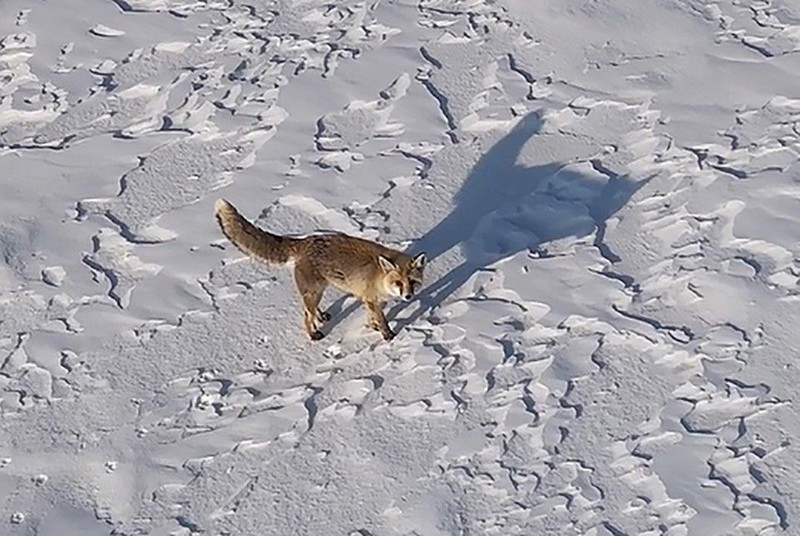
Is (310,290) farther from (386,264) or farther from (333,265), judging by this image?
(386,264)

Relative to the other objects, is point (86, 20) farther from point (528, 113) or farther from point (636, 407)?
point (636, 407)

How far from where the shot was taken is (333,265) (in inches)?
297

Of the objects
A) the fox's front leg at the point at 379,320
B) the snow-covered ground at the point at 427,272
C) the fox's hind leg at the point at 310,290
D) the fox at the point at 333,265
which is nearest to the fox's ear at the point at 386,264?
the fox at the point at 333,265

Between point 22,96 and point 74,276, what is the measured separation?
2059 mm

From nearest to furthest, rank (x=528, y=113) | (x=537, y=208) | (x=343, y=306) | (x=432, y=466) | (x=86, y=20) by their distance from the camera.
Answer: (x=432, y=466)
(x=343, y=306)
(x=537, y=208)
(x=528, y=113)
(x=86, y=20)

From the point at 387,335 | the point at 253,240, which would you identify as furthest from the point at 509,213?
the point at 253,240

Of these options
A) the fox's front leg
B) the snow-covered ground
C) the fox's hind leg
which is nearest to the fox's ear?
the fox's front leg

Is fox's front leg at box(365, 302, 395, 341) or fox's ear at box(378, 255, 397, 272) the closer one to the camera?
fox's ear at box(378, 255, 397, 272)

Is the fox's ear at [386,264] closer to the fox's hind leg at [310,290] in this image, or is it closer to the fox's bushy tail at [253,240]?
the fox's hind leg at [310,290]

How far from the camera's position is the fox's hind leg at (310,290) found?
24.9ft

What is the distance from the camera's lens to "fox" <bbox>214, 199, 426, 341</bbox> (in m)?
7.44

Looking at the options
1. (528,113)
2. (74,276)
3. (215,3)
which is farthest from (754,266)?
(215,3)

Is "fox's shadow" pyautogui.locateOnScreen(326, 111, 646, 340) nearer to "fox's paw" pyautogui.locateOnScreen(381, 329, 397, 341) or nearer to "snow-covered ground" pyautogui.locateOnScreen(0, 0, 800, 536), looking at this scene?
"snow-covered ground" pyautogui.locateOnScreen(0, 0, 800, 536)

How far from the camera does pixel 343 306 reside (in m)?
7.99
